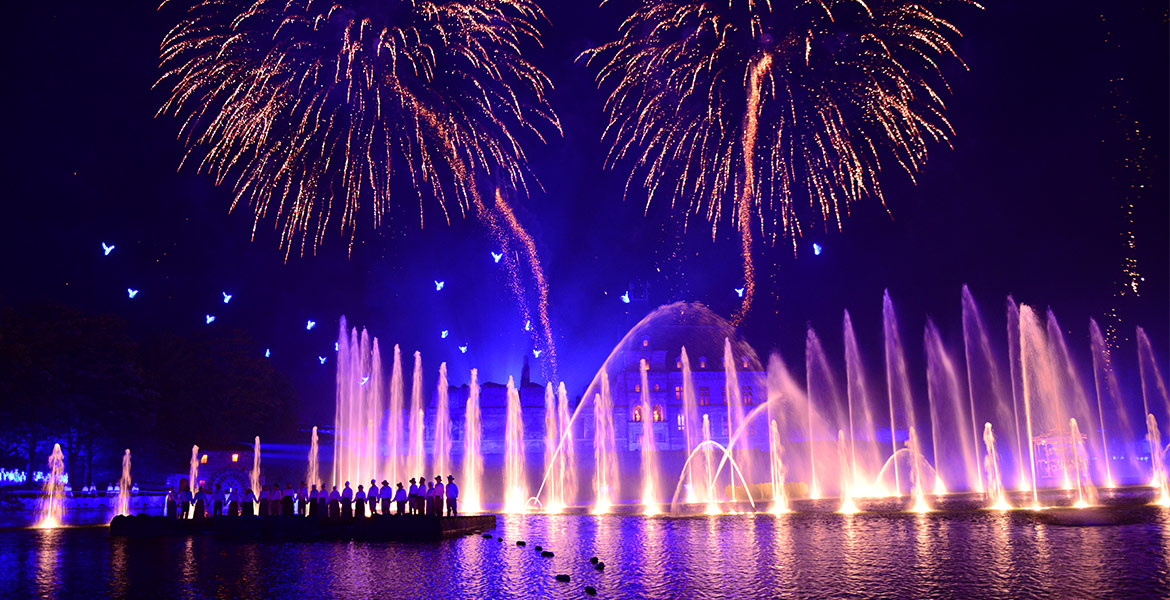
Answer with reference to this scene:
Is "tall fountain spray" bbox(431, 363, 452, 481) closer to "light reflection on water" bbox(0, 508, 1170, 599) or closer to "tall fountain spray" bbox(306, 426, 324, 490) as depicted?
"tall fountain spray" bbox(306, 426, 324, 490)

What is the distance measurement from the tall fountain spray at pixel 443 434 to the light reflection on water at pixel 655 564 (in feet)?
99.3

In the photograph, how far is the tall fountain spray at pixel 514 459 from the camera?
45.8 metres

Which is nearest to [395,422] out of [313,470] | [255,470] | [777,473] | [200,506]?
[200,506]

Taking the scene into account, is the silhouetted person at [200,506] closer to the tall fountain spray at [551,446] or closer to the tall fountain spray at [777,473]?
the tall fountain spray at [777,473]

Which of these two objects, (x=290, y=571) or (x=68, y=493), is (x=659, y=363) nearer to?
(x=68, y=493)

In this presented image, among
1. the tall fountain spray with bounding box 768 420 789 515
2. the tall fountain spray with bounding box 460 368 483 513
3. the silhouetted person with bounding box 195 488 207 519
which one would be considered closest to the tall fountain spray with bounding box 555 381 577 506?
the tall fountain spray with bounding box 460 368 483 513

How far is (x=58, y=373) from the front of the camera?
3838cm

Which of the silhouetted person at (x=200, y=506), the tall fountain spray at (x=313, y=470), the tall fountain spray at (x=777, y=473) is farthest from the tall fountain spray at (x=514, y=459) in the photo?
the tall fountain spray at (x=313, y=470)

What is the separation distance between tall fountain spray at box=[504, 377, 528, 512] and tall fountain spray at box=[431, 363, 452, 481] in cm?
475

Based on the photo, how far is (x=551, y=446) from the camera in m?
73.8

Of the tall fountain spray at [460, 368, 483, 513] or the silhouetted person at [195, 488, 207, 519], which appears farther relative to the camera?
the tall fountain spray at [460, 368, 483, 513]

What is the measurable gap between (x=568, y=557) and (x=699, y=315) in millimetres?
88800

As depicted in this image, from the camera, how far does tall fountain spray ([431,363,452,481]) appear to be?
52.3 meters

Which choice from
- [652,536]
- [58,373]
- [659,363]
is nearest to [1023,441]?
[659,363]
